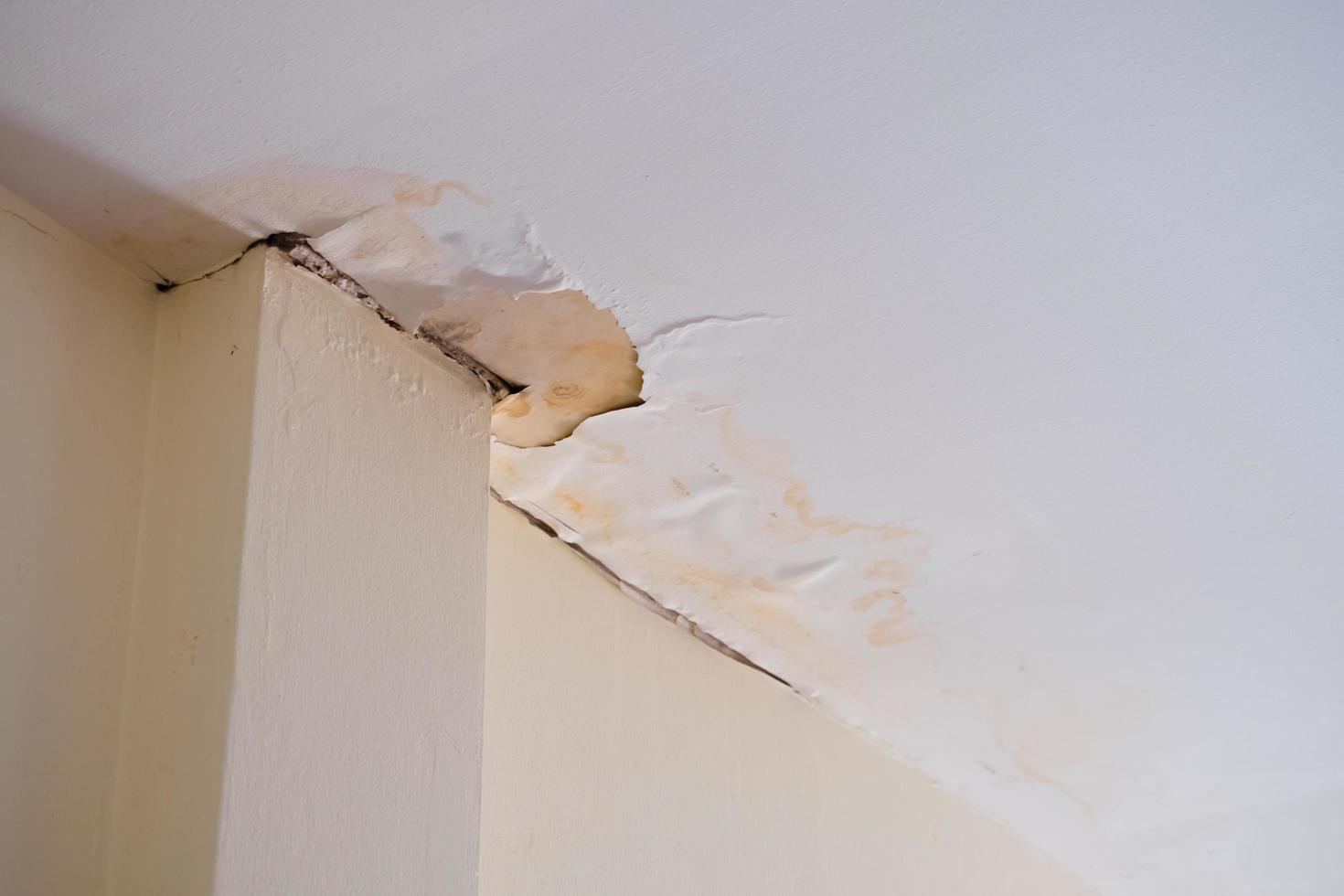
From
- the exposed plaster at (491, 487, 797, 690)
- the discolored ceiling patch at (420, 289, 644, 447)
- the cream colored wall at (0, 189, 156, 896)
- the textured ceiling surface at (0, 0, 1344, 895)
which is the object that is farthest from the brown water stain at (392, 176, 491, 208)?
the exposed plaster at (491, 487, 797, 690)

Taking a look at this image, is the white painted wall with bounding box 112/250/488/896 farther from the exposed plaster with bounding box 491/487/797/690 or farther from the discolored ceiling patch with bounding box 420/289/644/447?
the exposed plaster with bounding box 491/487/797/690

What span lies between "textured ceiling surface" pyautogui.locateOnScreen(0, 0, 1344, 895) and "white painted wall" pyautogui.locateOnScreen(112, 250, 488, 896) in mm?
91

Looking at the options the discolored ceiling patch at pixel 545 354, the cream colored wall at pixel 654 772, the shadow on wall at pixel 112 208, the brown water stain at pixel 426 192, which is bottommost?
the cream colored wall at pixel 654 772

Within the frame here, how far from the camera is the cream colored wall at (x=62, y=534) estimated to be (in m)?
0.91

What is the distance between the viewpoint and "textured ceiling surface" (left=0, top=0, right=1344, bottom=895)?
2.98ft

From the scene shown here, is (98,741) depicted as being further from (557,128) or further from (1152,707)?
(1152,707)

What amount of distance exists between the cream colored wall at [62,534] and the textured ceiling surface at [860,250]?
6cm

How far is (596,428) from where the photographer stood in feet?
4.35

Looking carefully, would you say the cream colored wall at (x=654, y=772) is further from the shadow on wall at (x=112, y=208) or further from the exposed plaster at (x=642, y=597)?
the shadow on wall at (x=112, y=208)

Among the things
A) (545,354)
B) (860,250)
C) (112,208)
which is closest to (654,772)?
(545,354)

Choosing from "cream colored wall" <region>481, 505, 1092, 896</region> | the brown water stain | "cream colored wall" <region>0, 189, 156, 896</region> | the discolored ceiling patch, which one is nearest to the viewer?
"cream colored wall" <region>0, 189, 156, 896</region>

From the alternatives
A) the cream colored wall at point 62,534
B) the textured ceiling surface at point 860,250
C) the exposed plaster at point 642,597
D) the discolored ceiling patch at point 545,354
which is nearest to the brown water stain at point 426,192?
the textured ceiling surface at point 860,250

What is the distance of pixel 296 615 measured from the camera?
99 cm

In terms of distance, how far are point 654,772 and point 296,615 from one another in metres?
0.71
